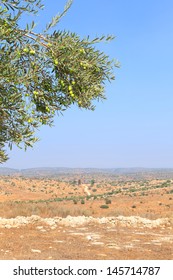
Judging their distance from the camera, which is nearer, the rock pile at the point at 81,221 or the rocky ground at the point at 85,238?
the rocky ground at the point at 85,238

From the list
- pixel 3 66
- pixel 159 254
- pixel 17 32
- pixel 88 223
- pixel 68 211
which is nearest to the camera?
pixel 3 66

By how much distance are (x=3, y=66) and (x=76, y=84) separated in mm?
2368

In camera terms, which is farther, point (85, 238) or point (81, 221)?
point (81, 221)

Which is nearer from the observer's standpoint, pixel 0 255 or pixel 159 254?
pixel 0 255

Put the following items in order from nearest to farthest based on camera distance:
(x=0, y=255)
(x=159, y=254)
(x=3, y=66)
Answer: (x=3, y=66) → (x=0, y=255) → (x=159, y=254)

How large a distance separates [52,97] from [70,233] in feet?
→ 29.9

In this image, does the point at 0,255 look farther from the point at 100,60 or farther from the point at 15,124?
the point at 100,60

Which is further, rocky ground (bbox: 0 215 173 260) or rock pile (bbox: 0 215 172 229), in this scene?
rock pile (bbox: 0 215 172 229)

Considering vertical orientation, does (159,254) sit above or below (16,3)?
below

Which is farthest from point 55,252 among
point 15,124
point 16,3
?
point 16,3

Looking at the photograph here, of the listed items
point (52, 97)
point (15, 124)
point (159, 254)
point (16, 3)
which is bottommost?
point (159, 254)

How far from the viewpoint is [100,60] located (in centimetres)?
1121
